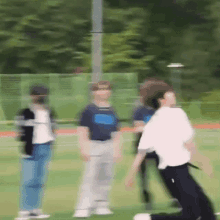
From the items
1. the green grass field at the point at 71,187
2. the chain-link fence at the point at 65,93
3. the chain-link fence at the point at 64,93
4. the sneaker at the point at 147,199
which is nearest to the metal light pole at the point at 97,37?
the green grass field at the point at 71,187

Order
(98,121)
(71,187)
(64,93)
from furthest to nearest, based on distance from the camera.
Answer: (64,93) → (71,187) → (98,121)

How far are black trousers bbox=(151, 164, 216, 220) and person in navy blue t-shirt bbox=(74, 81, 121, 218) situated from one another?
1792 millimetres

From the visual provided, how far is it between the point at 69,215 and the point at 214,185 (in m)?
3.01

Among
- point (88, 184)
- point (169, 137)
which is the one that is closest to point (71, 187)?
point (88, 184)

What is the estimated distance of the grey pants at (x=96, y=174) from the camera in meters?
7.86

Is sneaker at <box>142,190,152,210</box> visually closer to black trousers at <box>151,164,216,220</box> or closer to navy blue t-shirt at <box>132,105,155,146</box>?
navy blue t-shirt at <box>132,105,155,146</box>

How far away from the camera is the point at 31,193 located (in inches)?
312

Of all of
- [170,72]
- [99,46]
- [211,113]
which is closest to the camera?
[99,46]

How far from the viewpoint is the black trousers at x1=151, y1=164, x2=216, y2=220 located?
597 centimetres

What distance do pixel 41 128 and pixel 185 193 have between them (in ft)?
7.90

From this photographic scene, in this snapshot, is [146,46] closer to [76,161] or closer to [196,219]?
[76,161]

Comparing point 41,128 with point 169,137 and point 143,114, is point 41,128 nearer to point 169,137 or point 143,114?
point 143,114

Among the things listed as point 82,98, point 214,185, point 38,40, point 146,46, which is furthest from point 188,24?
point 214,185

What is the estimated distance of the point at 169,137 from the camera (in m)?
6.08
